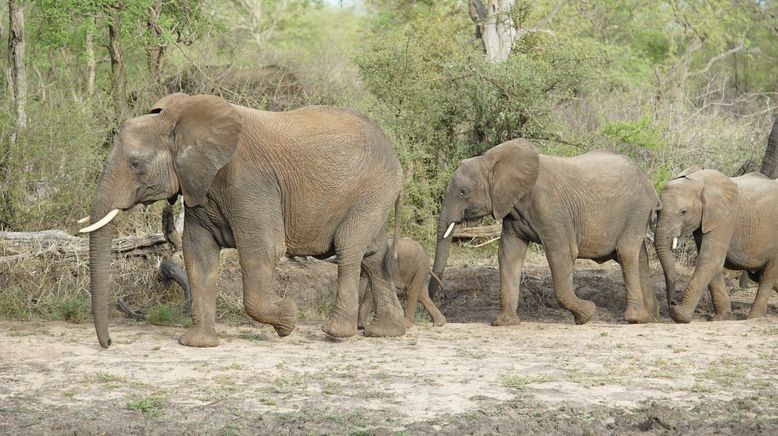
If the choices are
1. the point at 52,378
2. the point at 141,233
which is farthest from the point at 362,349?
the point at 141,233

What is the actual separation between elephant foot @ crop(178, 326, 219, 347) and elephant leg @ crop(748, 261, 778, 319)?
19.9 feet

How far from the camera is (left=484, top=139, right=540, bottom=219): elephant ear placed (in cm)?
1112

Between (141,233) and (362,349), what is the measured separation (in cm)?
462

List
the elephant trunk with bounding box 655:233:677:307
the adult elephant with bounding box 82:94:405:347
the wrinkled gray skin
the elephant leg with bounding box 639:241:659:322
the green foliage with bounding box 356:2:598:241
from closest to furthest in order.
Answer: the adult elephant with bounding box 82:94:405:347 → the wrinkled gray skin → the elephant trunk with bounding box 655:233:677:307 → the elephant leg with bounding box 639:241:659:322 → the green foliage with bounding box 356:2:598:241

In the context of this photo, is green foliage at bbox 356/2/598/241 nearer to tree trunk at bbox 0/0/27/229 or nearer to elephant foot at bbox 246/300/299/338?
tree trunk at bbox 0/0/27/229

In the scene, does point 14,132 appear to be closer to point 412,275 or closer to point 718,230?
point 412,275

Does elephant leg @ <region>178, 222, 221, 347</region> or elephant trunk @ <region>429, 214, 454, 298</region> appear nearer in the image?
elephant leg @ <region>178, 222, 221, 347</region>

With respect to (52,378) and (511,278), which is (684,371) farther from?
(52,378)

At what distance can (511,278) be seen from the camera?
1146 centimetres

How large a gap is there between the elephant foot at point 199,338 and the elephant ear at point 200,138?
1093 mm

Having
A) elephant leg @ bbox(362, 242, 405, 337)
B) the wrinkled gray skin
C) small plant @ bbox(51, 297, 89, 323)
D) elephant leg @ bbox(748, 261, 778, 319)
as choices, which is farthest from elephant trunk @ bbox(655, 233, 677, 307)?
small plant @ bbox(51, 297, 89, 323)

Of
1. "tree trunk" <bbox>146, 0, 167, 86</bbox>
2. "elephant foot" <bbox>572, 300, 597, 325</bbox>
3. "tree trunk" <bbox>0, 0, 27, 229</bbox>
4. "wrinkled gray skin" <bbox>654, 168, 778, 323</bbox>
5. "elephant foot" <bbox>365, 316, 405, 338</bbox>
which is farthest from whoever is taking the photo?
"tree trunk" <bbox>146, 0, 167, 86</bbox>

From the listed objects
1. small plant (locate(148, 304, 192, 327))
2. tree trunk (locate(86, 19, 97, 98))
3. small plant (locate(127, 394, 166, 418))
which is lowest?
small plant (locate(148, 304, 192, 327))

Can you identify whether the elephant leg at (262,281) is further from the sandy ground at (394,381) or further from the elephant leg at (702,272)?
the elephant leg at (702,272)
